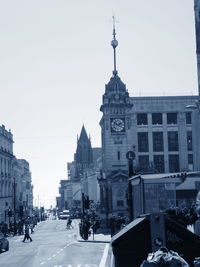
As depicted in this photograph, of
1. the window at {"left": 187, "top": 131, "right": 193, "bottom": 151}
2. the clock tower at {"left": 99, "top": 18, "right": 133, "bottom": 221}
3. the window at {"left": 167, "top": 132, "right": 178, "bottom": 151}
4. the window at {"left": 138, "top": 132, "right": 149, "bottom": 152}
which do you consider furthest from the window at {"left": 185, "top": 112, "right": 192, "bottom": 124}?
the clock tower at {"left": 99, "top": 18, "right": 133, "bottom": 221}

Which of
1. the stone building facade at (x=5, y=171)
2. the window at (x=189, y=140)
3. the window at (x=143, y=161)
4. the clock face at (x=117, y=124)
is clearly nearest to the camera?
the stone building facade at (x=5, y=171)

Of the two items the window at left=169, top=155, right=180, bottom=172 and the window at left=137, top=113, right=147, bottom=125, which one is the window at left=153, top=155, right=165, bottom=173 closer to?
the window at left=169, top=155, right=180, bottom=172

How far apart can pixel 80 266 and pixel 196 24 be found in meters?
19.1

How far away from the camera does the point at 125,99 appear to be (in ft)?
254

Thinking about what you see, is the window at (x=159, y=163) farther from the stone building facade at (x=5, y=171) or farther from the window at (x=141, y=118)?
the stone building facade at (x=5, y=171)

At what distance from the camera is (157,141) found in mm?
79188

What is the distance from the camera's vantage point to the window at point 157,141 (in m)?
79.1

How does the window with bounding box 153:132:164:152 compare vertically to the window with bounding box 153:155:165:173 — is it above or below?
above

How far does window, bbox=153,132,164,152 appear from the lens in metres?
79.1

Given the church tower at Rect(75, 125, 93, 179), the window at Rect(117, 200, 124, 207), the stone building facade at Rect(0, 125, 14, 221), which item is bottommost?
the window at Rect(117, 200, 124, 207)

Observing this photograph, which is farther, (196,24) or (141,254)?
(196,24)

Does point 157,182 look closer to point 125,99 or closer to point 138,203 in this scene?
point 138,203

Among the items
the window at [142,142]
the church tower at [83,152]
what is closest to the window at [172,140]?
the window at [142,142]

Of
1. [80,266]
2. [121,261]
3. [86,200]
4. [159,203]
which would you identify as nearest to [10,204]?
[86,200]
